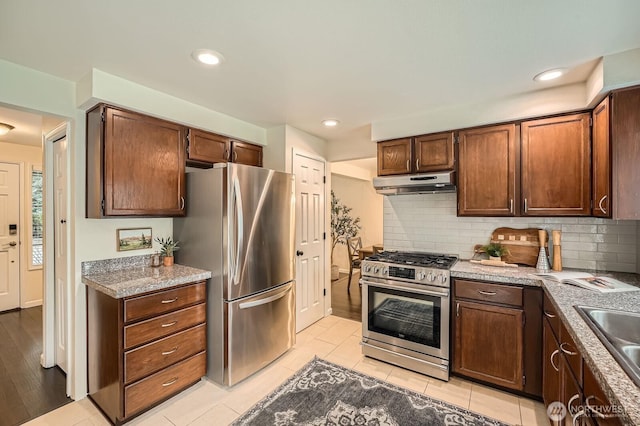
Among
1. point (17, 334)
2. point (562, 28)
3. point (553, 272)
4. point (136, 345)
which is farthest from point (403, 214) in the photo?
point (17, 334)

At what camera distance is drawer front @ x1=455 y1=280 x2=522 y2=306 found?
2.15 m

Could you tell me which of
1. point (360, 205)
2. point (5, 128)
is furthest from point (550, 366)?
point (5, 128)

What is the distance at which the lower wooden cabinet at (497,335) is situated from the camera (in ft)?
6.91

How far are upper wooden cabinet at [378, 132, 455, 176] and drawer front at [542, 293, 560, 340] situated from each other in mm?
1326

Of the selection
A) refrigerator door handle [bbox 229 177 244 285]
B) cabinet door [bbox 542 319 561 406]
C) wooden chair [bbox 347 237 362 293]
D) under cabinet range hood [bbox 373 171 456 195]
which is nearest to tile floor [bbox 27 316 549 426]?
cabinet door [bbox 542 319 561 406]

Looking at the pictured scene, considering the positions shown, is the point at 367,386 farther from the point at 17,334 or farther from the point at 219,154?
the point at 17,334

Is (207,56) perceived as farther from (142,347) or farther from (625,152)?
(625,152)

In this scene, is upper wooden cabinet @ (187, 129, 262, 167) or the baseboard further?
the baseboard

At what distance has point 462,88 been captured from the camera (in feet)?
7.52

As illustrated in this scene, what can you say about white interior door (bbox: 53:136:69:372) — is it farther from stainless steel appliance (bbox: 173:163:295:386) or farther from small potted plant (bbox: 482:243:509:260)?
small potted plant (bbox: 482:243:509:260)

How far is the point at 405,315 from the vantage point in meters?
2.59

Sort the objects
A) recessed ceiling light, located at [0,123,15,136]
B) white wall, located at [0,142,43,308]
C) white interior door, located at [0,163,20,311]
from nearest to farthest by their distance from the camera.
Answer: recessed ceiling light, located at [0,123,15,136] < white interior door, located at [0,163,20,311] < white wall, located at [0,142,43,308]

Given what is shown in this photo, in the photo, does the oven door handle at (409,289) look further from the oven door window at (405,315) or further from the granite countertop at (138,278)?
the granite countertop at (138,278)

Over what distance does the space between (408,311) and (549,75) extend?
82.8 inches
